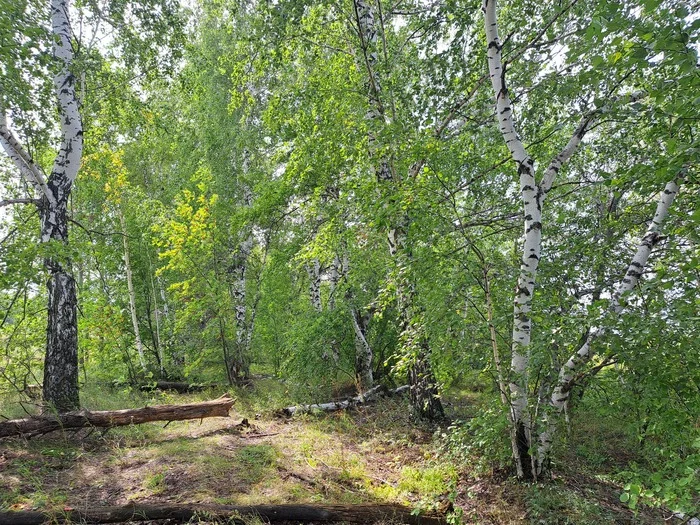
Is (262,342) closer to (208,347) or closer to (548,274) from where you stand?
(208,347)

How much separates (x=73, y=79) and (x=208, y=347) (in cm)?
621

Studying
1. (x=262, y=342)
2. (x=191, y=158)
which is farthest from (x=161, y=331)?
(x=191, y=158)

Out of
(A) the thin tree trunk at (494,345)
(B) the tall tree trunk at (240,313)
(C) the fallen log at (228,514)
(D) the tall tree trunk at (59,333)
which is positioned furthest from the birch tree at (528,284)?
(B) the tall tree trunk at (240,313)

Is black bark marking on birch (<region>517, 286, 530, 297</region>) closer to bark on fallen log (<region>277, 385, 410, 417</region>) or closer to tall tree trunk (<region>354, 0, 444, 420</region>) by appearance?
tall tree trunk (<region>354, 0, 444, 420</region>)

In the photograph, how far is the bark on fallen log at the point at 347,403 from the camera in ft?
26.8

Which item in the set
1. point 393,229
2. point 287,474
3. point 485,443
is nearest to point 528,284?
point 485,443

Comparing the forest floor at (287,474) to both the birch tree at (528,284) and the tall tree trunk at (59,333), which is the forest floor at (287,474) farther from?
the tall tree trunk at (59,333)

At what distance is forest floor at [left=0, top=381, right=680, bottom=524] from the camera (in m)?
4.12

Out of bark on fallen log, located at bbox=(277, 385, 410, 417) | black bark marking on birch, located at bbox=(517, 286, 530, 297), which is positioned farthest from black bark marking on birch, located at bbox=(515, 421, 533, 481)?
bark on fallen log, located at bbox=(277, 385, 410, 417)

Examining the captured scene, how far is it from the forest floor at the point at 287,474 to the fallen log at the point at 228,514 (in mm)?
254

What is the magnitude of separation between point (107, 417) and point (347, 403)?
14.3 feet

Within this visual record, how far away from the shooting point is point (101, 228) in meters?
13.1

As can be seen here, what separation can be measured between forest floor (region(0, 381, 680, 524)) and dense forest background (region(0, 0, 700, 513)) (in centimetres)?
44

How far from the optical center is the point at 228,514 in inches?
146
